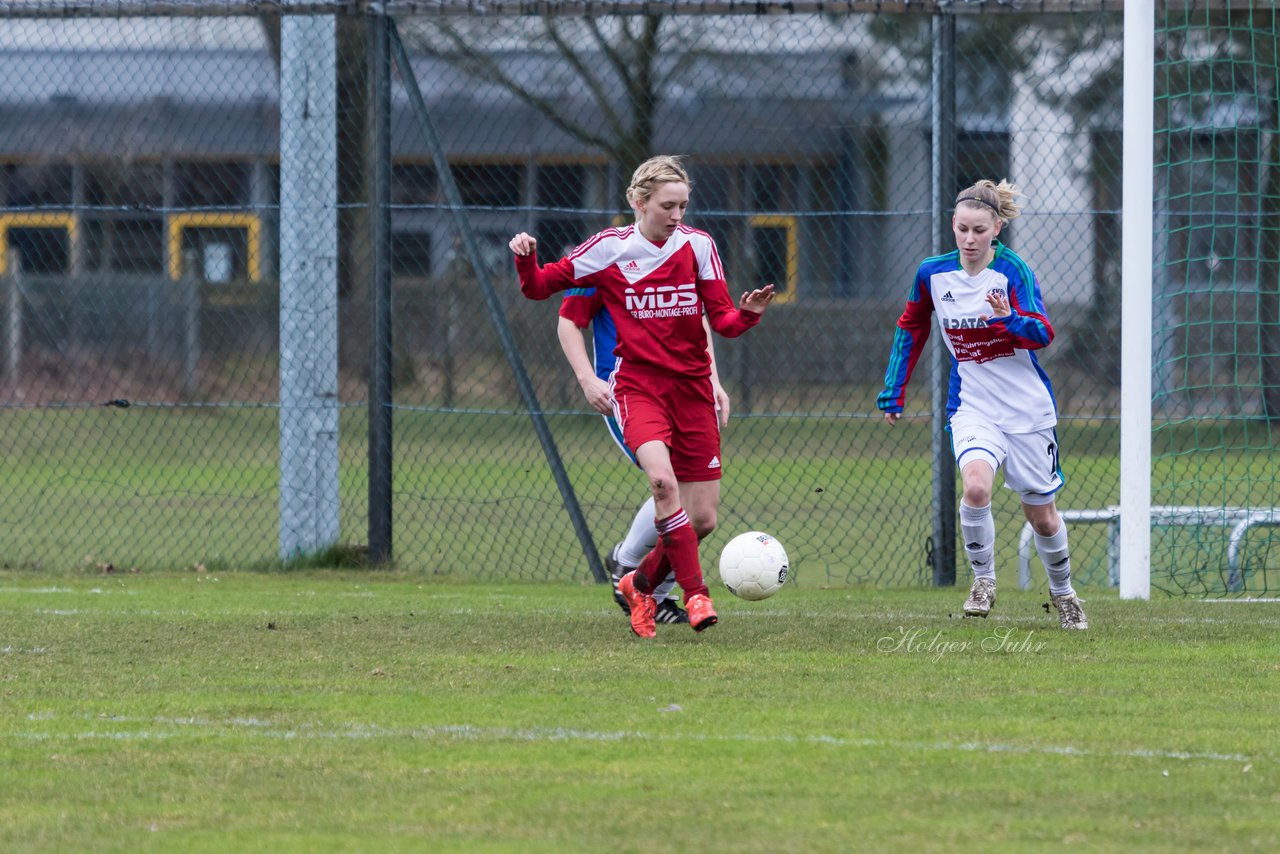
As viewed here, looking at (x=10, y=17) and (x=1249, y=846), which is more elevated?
(x=10, y=17)

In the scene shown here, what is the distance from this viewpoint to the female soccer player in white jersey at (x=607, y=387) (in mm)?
6598

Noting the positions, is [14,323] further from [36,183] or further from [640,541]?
[640,541]

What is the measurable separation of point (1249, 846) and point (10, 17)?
8559mm

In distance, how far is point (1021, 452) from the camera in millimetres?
6676

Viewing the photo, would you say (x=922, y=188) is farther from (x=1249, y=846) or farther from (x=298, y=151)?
(x=1249, y=846)

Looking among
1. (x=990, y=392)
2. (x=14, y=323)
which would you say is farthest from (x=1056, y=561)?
(x=14, y=323)

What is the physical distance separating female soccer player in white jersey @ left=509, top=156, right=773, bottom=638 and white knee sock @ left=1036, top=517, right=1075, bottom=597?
Result: 136 centimetres

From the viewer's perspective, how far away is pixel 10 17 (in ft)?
Answer: 31.9

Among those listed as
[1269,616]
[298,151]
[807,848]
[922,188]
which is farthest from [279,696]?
[922,188]

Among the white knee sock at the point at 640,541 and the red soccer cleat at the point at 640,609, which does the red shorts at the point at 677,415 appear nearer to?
the white knee sock at the point at 640,541

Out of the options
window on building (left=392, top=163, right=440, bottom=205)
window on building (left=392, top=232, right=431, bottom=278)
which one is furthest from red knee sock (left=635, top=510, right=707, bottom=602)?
window on building (left=392, top=163, right=440, bottom=205)

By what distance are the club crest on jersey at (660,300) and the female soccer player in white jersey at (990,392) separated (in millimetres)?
927

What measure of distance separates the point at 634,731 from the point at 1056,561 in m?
2.77

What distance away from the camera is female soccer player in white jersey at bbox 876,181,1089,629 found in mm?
6590
